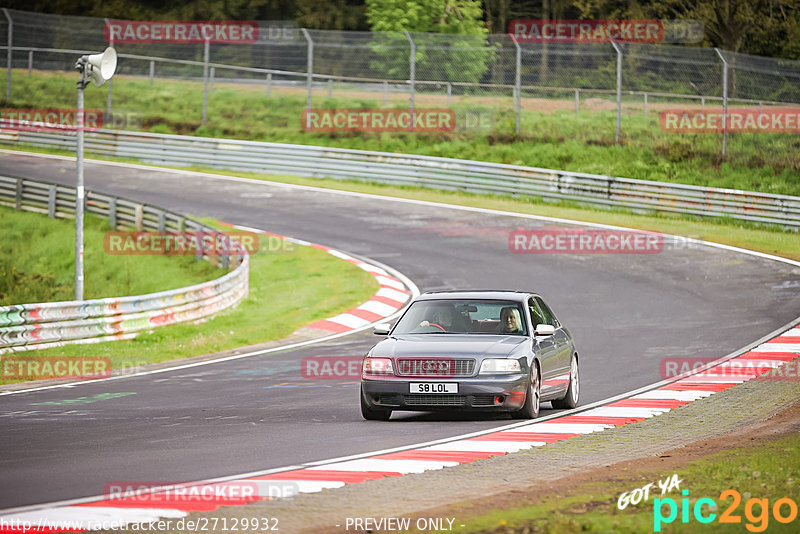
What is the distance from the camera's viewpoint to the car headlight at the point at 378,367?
1211cm

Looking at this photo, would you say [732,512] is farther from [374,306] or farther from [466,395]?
[374,306]

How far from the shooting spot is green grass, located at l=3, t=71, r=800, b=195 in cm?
3466

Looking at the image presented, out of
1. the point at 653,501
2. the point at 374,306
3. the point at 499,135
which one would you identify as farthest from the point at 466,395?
the point at 499,135

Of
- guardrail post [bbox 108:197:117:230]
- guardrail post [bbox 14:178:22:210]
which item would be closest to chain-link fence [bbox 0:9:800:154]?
guardrail post [bbox 14:178:22:210]

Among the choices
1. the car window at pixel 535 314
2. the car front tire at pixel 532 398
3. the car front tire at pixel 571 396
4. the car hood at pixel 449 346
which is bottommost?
the car front tire at pixel 571 396

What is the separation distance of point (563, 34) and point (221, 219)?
114 feet

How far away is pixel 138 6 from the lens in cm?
7119

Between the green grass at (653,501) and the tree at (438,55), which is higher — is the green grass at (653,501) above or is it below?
below

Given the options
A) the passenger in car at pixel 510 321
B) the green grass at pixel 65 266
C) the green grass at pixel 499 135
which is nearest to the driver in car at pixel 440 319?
the passenger in car at pixel 510 321

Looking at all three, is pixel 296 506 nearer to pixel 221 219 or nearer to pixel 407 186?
pixel 221 219

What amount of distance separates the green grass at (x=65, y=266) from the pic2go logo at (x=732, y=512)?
20.6 m

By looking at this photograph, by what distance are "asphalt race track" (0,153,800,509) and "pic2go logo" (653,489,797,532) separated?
3.56 metres

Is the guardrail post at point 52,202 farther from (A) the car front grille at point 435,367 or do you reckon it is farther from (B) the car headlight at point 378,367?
(A) the car front grille at point 435,367

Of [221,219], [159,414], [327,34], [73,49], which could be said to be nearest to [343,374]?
[159,414]
